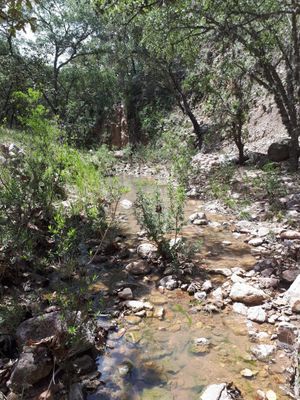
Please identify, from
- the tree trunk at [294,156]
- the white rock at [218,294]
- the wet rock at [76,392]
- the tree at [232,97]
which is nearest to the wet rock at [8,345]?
the wet rock at [76,392]

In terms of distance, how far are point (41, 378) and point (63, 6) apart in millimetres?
21148

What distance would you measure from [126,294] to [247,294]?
1.41m

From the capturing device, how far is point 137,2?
13.1ft

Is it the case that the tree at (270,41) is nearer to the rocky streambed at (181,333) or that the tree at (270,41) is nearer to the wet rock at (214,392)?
the rocky streambed at (181,333)

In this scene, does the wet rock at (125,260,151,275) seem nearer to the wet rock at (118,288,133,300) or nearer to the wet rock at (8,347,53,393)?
the wet rock at (118,288,133,300)

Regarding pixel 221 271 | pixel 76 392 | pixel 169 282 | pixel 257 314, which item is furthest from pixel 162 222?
pixel 76 392

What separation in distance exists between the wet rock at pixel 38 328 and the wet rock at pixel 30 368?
164 millimetres

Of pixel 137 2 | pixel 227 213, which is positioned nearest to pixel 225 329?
pixel 137 2

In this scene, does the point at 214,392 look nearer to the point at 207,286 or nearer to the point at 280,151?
the point at 207,286

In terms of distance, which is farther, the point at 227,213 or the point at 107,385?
the point at 227,213

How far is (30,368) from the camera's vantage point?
105 inches

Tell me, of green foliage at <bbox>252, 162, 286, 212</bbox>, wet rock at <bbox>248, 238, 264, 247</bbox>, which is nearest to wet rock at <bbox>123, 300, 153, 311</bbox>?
wet rock at <bbox>248, 238, 264, 247</bbox>

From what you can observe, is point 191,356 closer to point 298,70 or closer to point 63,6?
point 298,70

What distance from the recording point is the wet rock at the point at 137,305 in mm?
3949
